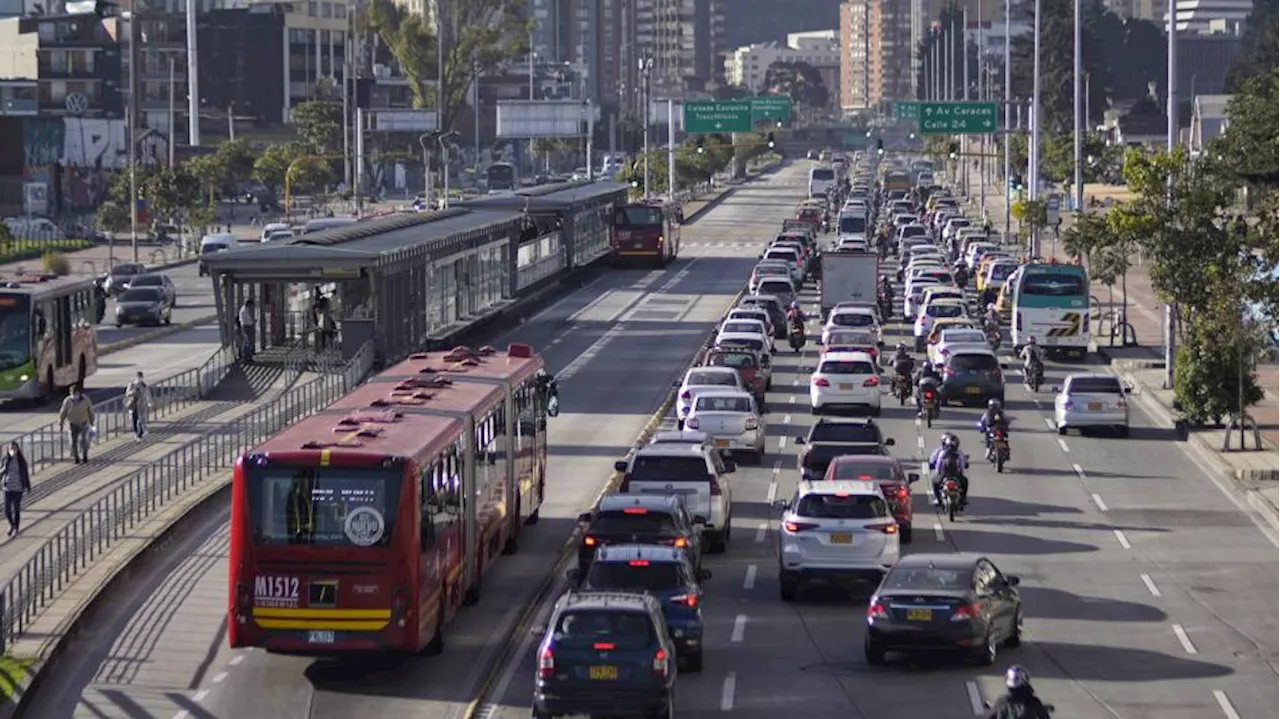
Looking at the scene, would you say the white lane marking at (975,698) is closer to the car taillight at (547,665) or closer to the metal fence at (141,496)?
the car taillight at (547,665)

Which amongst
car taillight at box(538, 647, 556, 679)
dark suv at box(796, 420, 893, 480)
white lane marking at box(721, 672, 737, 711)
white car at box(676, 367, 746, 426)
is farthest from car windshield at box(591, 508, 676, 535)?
white car at box(676, 367, 746, 426)

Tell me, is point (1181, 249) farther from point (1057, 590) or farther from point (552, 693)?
point (552, 693)

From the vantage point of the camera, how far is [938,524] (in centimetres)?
3731

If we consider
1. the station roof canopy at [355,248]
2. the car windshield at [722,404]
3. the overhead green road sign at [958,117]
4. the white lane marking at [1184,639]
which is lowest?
the white lane marking at [1184,639]

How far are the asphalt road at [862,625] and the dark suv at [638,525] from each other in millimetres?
1112

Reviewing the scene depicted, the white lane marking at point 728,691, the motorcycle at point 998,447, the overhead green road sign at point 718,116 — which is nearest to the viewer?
the white lane marking at point 728,691

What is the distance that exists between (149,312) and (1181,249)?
3666cm

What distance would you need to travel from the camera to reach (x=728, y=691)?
25.1 metres

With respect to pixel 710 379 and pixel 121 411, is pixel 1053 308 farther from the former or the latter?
pixel 121 411

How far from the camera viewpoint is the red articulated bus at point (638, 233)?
10344 centimetres

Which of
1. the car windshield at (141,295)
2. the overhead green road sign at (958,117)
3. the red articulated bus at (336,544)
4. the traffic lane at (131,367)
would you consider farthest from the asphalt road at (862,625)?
the overhead green road sign at (958,117)

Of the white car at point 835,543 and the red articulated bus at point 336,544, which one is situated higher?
the red articulated bus at point 336,544

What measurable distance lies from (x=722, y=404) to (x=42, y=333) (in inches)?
644

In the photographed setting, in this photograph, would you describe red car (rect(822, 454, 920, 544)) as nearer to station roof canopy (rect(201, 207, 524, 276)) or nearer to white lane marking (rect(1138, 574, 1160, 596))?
white lane marking (rect(1138, 574, 1160, 596))
